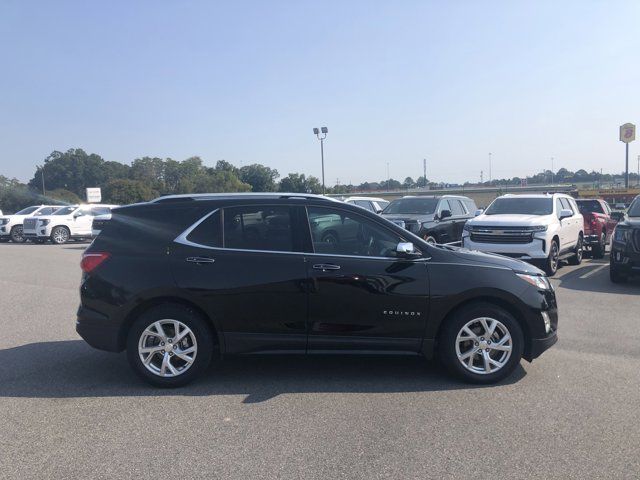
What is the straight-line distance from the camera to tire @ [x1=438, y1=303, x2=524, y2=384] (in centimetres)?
547

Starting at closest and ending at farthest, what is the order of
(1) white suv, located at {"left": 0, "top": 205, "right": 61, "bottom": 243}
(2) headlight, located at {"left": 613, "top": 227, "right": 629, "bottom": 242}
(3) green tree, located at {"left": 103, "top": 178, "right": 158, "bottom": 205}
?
(2) headlight, located at {"left": 613, "top": 227, "right": 629, "bottom": 242}, (1) white suv, located at {"left": 0, "top": 205, "right": 61, "bottom": 243}, (3) green tree, located at {"left": 103, "top": 178, "right": 158, "bottom": 205}

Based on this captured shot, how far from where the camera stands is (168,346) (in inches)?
212

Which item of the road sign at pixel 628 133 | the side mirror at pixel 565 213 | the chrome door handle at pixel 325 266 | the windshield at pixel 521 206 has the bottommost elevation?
the chrome door handle at pixel 325 266

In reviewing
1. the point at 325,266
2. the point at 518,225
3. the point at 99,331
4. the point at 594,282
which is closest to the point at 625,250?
the point at 594,282

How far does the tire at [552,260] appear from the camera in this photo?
1279 cm

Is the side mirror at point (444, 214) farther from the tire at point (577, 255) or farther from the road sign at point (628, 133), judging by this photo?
the road sign at point (628, 133)

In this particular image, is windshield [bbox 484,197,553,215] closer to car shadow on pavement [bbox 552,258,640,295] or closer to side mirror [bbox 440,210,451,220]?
car shadow on pavement [bbox 552,258,640,295]

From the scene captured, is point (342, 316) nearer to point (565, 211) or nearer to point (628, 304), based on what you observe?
point (628, 304)

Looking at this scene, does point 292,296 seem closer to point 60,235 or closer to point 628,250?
point 628,250

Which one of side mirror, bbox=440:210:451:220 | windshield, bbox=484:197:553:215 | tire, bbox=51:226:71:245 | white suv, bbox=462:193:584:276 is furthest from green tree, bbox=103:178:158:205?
white suv, bbox=462:193:584:276

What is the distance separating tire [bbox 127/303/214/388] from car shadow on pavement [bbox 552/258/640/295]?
8348 mm

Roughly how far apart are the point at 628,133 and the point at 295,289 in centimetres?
4420

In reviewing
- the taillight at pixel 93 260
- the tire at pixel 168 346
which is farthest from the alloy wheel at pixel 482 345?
the taillight at pixel 93 260

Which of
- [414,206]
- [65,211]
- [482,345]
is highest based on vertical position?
[65,211]
